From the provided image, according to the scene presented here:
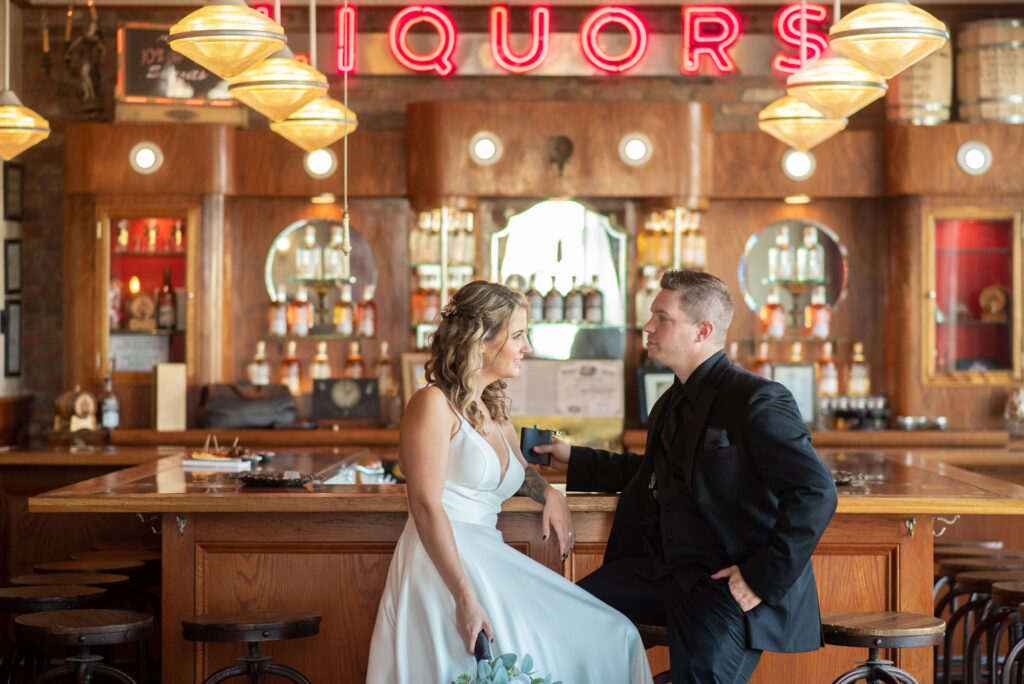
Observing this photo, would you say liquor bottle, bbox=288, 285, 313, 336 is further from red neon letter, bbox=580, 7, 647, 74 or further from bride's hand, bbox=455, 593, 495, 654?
bride's hand, bbox=455, 593, 495, 654

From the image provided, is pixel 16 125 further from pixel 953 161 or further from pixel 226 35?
pixel 953 161

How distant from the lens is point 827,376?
7.58 metres

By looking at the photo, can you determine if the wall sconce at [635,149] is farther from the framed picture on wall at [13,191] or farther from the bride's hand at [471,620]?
the bride's hand at [471,620]

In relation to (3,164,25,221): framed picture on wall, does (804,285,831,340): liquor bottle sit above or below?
below

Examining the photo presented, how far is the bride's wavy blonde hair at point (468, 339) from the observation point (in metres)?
3.36

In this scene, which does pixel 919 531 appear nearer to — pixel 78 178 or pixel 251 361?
pixel 251 361

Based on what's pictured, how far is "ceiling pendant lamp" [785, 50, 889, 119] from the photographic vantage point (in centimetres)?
453

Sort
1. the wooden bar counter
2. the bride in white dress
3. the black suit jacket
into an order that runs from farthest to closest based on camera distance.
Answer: the wooden bar counter
the bride in white dress
the black suit jacket

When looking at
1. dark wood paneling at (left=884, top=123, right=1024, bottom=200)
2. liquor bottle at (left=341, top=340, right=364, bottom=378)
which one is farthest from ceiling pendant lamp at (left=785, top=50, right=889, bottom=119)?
liquor bottle at (left=341, top=340, right=364, bottom=378)

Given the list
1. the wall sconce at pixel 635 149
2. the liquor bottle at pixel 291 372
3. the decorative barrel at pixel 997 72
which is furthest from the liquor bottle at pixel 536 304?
the decorative barrel at pixel 997 72

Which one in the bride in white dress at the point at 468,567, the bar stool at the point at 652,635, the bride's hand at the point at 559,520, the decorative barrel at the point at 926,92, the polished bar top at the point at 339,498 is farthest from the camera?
the decorative barrel at the point at 926,92

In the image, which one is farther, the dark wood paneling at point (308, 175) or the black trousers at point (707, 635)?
the dark wood paneling at point (308, 175)

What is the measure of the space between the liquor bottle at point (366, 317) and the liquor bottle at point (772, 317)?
2.37m

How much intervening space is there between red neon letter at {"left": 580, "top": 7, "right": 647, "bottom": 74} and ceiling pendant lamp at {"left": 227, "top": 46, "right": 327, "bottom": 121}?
3.11 metres
